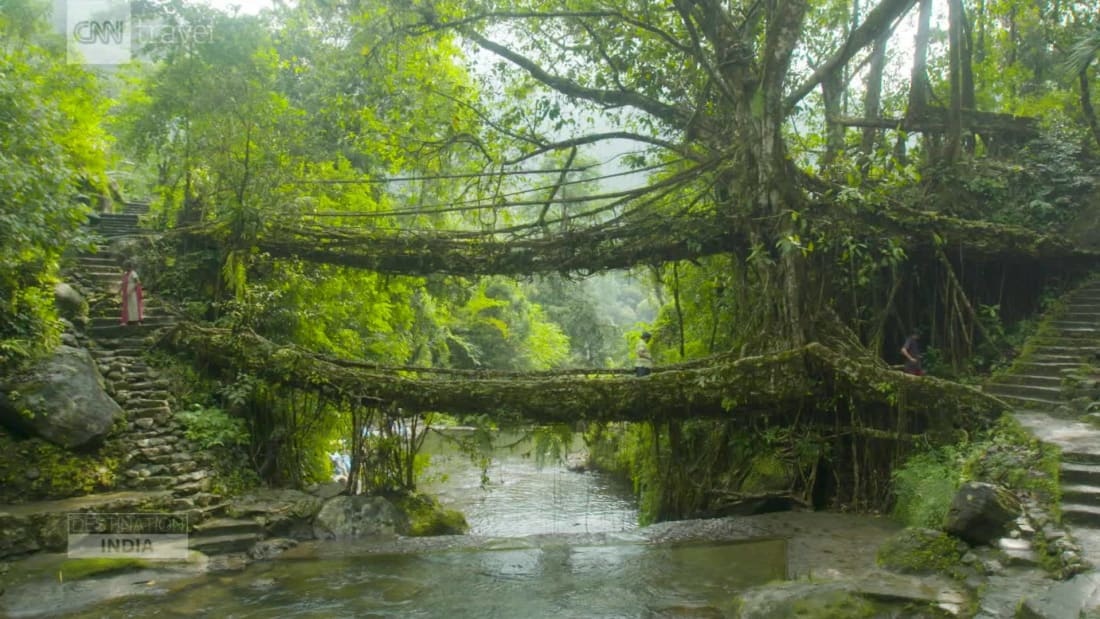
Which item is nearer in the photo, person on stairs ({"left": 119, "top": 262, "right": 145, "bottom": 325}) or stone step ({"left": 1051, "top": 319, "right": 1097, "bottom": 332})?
stone step ({"left": 1051, "top": 319, "right": 1097, "bottom": 332})

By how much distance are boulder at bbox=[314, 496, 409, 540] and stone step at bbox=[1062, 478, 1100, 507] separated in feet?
21.9

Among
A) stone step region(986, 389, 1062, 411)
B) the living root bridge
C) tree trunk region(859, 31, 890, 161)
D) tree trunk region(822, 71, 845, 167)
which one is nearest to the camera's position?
the living root bridge

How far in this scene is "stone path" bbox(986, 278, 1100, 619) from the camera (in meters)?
4.27

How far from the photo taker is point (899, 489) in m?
7.57

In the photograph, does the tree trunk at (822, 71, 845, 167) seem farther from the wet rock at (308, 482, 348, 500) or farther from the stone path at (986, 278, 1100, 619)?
the wet rock at (308, 482, 348, 500)

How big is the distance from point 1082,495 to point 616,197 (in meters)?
6.21

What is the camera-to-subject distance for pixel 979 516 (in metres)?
5.52

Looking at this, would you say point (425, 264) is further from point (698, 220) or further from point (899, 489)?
point (899, 489)

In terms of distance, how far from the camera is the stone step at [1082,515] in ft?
17.7

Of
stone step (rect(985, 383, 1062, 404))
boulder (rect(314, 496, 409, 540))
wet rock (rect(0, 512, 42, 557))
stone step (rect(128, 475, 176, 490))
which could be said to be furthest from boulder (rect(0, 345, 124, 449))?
stone step (rect(985, 383, 1062, 404))

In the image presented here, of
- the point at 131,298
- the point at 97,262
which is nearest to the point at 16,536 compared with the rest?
the point at 131,298

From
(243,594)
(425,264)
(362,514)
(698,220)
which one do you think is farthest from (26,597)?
(698,220)

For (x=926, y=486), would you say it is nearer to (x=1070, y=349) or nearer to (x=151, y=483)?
(x=1070, y=349)

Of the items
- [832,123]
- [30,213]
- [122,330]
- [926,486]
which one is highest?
[832,123]
